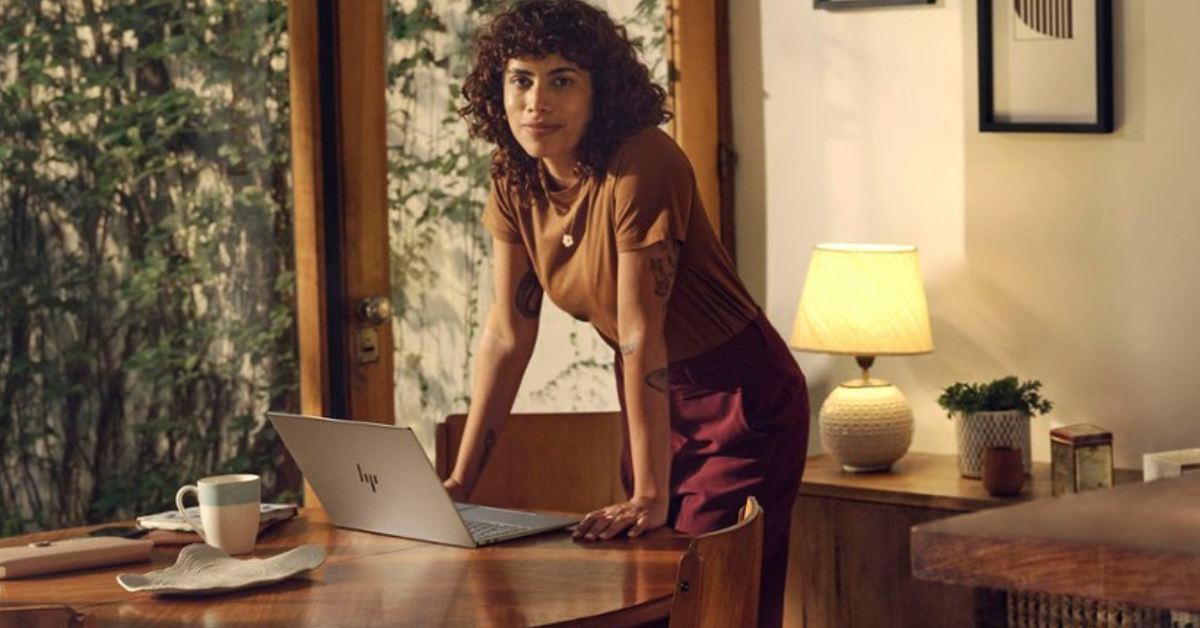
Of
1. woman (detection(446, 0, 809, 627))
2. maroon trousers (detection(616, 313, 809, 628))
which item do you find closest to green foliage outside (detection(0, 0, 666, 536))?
woman (detection(446, 0, 809, 627))

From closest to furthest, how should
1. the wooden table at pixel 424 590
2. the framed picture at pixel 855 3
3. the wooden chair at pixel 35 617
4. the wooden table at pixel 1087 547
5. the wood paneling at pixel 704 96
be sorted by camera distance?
the wooden table at pixel 1087 547, the wooden chair at pixel 35 617, the wooden table at pixel 424 590, the framed picture at pixel 855 3, the wood paneling at pixel 704 96

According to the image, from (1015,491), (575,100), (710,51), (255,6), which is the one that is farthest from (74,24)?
(1015,491)

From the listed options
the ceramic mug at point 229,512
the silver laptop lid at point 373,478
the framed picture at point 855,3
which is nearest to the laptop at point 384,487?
the silver laptop lid at point 373,478

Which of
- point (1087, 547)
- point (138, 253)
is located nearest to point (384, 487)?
point (138, 253)

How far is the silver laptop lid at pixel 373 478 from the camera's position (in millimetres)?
2236

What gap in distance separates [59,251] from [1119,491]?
2.80 meters

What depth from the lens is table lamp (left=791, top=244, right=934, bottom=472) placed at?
3604 mm

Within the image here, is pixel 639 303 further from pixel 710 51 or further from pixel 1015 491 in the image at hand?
pixel 710 51

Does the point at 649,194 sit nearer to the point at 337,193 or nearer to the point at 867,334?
Answer: the point at 337,193

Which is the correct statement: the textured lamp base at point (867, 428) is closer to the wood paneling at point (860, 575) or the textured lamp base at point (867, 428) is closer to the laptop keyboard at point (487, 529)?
the wood paneling at point (860, 575)

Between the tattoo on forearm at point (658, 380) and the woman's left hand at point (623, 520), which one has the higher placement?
the tattoo on forearm at point (658, 380)

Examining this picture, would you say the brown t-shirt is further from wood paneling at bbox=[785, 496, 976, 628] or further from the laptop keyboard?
wood paneling at bbox=[785, 496, 976, 628]

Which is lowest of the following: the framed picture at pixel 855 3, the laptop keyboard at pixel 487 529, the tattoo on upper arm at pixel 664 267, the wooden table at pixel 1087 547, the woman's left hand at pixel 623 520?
the laptop keyboard at pixel 487 529

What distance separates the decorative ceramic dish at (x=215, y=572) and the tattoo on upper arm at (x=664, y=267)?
711 mm
